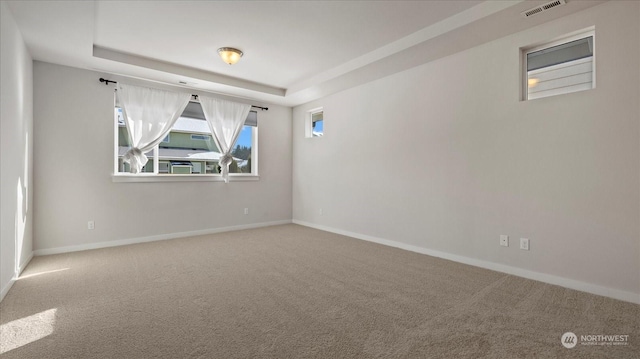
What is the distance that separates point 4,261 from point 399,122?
4686 mm

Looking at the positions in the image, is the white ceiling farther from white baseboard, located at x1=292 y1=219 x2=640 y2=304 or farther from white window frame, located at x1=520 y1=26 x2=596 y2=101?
white baseboard, located at x1=292 y1=219 x2=640 y2=304

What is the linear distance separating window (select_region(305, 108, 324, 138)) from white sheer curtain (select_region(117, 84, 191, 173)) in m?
2.54

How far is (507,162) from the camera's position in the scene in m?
3.38

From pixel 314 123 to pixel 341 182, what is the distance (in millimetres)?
1573

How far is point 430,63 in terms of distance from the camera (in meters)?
4.12

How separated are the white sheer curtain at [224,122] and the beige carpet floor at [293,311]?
94.3 inches

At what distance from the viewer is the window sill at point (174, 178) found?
4.66 meters

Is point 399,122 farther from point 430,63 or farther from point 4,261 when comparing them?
point 4,261

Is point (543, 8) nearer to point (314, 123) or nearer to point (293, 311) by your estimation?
point (293, 311)

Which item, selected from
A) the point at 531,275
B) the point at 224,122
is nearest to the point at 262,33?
the point at 224,122

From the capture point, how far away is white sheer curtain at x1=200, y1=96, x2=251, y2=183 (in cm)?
560

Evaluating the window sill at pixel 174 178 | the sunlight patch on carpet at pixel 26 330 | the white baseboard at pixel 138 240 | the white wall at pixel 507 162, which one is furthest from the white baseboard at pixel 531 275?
the sunlight patch on carpet at pixel 26 330

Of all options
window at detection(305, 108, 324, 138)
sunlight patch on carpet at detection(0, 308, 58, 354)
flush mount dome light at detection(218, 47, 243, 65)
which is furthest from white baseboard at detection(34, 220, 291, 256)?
flush mount dome light at detection(218, 47, 243, 65)

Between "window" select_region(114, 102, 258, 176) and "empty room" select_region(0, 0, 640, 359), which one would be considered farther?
"window" select_region(114, 102, 258, 176)
